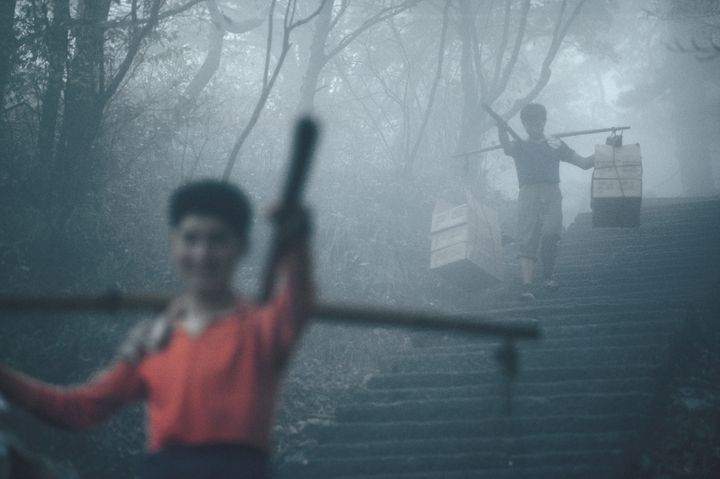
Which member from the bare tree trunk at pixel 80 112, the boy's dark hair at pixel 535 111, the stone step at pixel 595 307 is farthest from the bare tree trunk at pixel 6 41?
the stone step at pixel 595 307

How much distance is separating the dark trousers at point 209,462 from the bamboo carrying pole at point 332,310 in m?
0.54

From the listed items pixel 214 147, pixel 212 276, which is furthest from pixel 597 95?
pixel 212 276

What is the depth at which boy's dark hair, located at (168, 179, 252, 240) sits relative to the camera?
2.28m

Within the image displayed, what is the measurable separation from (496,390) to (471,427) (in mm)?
722

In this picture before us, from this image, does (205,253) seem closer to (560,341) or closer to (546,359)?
(546,359)

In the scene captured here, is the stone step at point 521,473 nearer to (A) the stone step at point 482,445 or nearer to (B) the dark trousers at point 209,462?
(A) the stone step at point 482,445

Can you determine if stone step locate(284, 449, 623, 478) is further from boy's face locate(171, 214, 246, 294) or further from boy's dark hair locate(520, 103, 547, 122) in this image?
boy's dark hair locate(520, 103, 547, 122)

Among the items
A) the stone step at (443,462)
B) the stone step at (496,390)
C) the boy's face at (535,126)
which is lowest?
the stone step at (443,462)

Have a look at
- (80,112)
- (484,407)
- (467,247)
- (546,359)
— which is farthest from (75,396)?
(467,247)

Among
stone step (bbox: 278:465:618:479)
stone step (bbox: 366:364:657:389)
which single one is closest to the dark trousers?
stone step (bbox: 278:465:618:479)

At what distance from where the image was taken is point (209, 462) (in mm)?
2002

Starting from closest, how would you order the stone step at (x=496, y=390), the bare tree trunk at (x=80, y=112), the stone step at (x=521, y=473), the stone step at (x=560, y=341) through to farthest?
the stone step at (x=521, y=473) < the stone step at (x=496, y=390) < the stone step at (x=560, y=341) < the bare tree trunk at (x=80, y=112)

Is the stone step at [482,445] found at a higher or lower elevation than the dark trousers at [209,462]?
lower

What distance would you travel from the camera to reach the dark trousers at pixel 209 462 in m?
2.00
